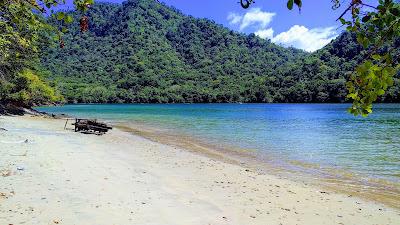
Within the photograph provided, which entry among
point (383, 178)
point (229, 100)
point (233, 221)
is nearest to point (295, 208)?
point (233, 221)

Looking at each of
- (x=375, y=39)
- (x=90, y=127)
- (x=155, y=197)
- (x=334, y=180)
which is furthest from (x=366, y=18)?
(x=90, y=127)

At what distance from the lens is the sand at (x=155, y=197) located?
7.86 meters

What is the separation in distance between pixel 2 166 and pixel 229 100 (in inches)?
7183

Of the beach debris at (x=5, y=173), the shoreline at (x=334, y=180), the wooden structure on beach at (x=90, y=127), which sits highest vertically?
the beach debris at (x=5, y=173)

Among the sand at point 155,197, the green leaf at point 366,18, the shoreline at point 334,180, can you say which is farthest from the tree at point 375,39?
the shoreline at point 334,180

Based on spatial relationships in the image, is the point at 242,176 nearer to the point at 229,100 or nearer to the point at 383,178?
the point at 383,178

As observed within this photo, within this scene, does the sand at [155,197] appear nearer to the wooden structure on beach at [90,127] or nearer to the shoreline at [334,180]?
the shoreline at [334,180]

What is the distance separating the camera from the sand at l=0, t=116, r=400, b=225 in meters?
7.86

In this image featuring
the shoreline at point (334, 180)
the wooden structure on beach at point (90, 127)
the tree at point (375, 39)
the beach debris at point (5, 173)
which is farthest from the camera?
the wooden structure on beach at point (90, 127)

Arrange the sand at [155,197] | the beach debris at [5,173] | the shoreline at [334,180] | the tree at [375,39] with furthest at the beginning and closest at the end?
the shoreline at [334,180] → the beach debris at [5,173] → the sand at [155,197] → the tree at [375,39]

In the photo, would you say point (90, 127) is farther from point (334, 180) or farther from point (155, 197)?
point (155, 197)

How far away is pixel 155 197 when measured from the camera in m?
9.57

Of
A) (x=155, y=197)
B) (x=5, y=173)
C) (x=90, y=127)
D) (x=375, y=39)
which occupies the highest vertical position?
(x=375, y=39)

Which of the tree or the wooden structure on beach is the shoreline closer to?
the tree
